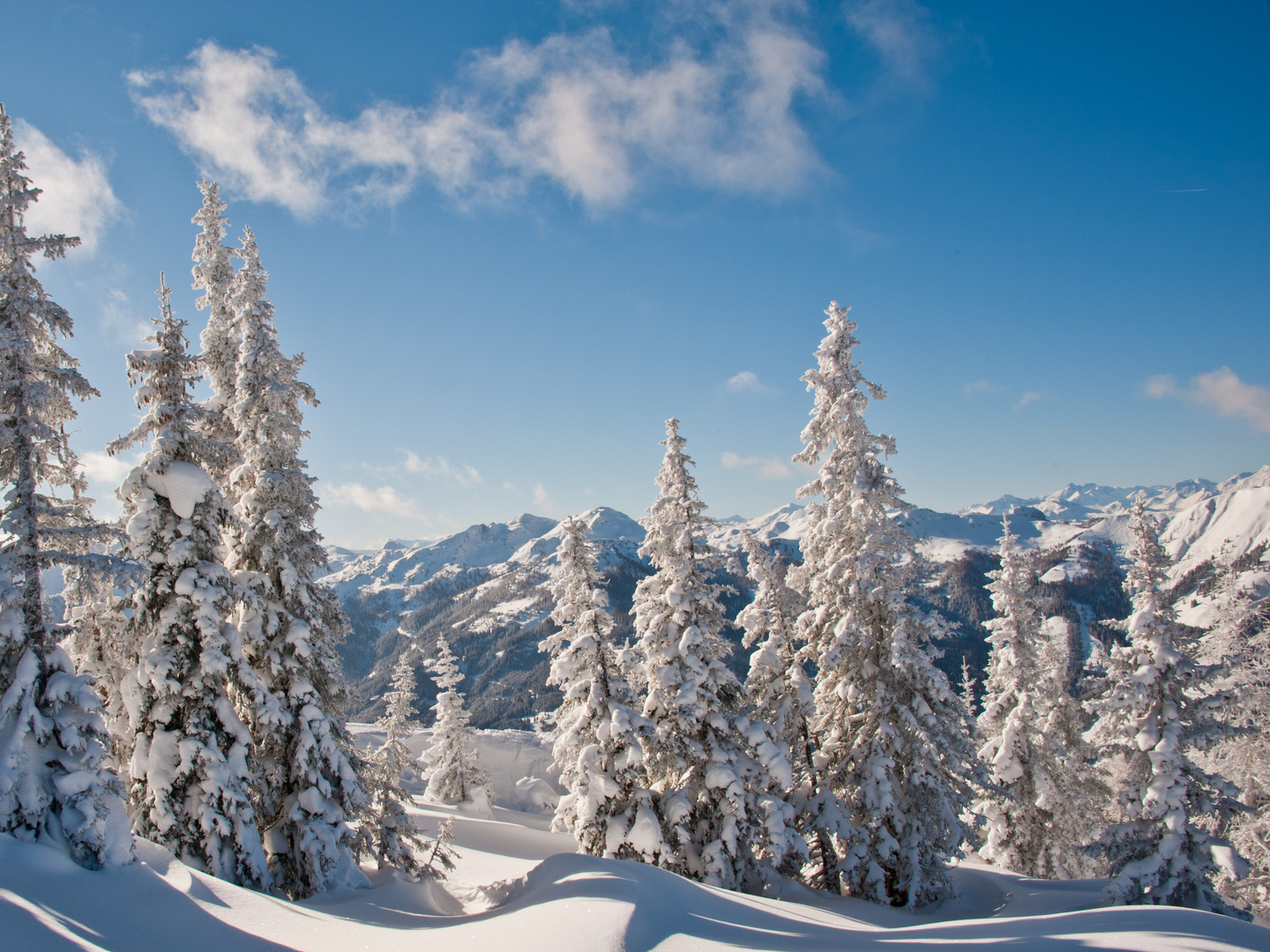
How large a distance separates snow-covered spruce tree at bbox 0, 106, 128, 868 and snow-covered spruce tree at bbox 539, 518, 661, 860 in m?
8.98

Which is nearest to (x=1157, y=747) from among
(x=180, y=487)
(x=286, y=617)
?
(x=286, y=617)

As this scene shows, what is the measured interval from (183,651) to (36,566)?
9.59ft

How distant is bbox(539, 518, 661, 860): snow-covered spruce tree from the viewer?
16.0m

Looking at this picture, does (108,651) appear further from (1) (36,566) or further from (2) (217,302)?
(2) (217,302)

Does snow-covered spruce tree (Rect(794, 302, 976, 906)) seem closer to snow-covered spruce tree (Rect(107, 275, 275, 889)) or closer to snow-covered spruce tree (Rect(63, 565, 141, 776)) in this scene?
snow-covered spruce tree (Rect(107, 275, 275, 889))

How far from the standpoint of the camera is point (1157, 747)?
56.5ft

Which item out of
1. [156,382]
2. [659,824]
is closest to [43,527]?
[156,382]

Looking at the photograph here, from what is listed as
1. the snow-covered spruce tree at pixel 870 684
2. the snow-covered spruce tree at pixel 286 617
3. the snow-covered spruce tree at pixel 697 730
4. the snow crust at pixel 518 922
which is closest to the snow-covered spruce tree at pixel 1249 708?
the snow-covered spruce tree at pixel 870 684

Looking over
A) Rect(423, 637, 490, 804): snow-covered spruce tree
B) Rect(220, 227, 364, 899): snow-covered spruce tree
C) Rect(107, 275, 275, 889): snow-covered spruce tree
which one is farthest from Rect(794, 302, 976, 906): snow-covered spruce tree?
Rect(423, 637, 490, 804): snow-covered spruce tree

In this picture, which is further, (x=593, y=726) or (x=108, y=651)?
(x=593, y=726)

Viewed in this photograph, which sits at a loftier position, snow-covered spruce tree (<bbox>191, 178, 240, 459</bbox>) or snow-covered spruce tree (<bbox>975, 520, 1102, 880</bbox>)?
snow-covered spruce tree (<bbox>191, 178, 240, 459</bbox>)

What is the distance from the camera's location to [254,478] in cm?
1534

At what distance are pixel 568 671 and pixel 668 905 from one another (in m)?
7.74

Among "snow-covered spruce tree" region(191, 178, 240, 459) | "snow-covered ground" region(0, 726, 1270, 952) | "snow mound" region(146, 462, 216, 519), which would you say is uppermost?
"snow-covered spruce tree" region(191, 178, 240, 459)
